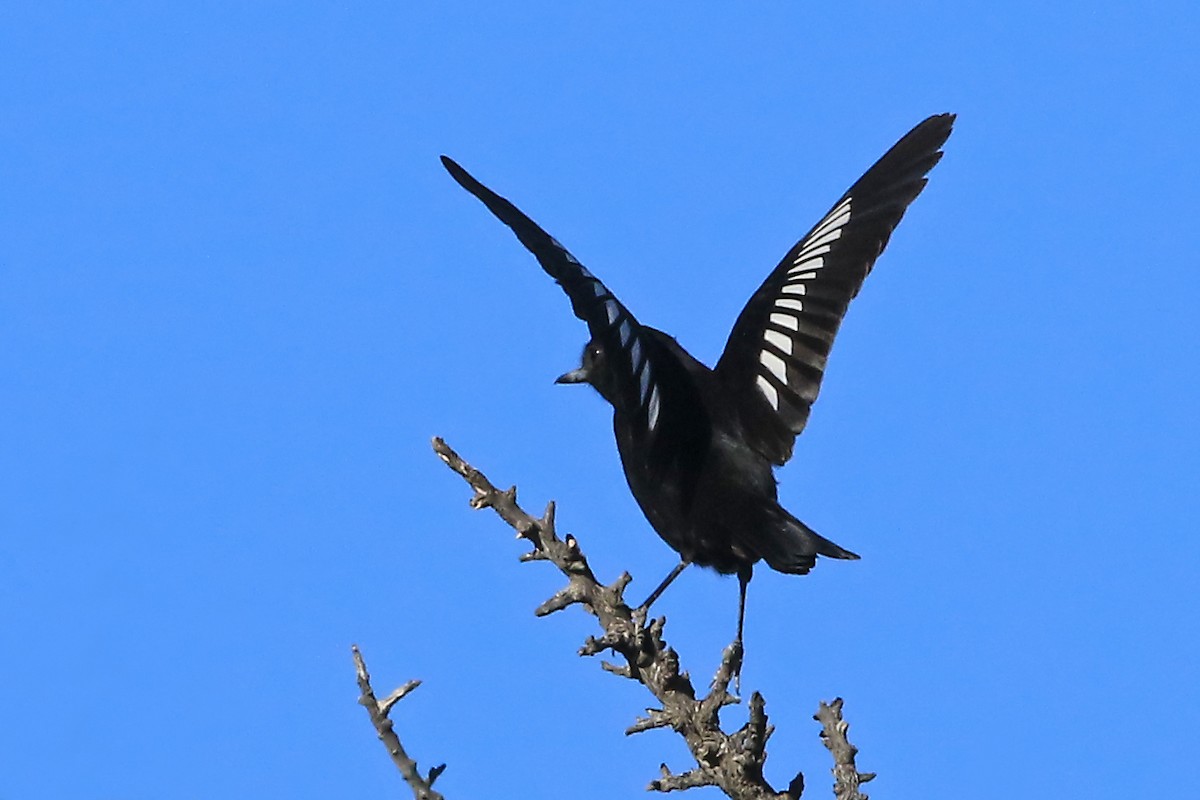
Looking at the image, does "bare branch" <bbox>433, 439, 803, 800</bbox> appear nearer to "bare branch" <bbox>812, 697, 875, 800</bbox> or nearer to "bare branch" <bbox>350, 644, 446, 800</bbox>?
"bare branch" <bbox>812, 697, 875, 800</bbox>

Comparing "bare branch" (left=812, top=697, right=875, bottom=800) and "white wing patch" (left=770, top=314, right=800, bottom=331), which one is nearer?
"bare branch" (left=812, top=697, right=875, bottom=800)

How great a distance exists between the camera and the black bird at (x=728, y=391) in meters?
6.15

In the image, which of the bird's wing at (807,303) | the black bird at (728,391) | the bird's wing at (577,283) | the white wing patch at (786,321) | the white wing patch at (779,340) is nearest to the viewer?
the bird's wing at (577,283)

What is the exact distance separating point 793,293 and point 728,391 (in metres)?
0.70

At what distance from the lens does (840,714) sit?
520 cm

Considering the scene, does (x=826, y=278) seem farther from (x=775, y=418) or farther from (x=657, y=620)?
(x=657, y=620)

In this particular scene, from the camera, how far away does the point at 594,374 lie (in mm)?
7176

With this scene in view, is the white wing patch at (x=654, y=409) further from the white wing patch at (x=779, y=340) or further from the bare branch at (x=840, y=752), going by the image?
the bare branch at (x=840, y=752)

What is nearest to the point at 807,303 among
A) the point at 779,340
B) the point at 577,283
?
the point at 779,340

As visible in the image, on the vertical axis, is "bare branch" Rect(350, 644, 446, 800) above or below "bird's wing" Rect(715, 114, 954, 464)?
below

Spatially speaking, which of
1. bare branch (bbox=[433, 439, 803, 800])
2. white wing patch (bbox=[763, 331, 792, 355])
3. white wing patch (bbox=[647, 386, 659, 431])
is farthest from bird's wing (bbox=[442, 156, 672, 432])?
white wing patch (bbox=[763, 331, 792, 355])

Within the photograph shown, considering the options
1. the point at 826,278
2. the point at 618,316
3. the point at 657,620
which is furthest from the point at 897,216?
the point at 657,620

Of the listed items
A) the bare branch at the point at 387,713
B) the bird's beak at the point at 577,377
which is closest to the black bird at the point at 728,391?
the bird's beak at the point at 577,377

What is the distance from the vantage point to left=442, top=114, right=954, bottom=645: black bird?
6148 mm
